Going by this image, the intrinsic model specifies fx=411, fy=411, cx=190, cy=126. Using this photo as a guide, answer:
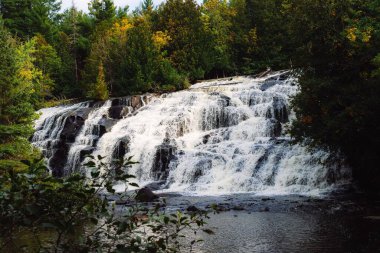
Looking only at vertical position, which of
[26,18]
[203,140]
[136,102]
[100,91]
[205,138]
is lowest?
[203,140]

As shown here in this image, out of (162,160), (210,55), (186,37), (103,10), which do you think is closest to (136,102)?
(162,160)

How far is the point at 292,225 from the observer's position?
1140 cm

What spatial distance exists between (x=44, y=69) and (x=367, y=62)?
39.5 meters

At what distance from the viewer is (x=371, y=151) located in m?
15.6

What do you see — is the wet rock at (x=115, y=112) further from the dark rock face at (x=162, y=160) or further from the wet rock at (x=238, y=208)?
the wet rock at (x=238, y=208)

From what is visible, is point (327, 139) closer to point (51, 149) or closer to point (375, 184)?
point (375, 184)

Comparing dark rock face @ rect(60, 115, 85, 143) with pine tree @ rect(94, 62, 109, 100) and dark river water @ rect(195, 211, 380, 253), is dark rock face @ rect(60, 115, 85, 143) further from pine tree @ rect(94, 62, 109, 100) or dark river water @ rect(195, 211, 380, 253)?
dark river water @ rect(195, 211, 380, 253)

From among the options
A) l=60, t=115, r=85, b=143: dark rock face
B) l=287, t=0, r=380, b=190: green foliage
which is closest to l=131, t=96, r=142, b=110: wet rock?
l=60, t=115, r=85, b=143: dark rock face

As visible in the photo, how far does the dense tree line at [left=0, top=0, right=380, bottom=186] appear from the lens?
594 inches

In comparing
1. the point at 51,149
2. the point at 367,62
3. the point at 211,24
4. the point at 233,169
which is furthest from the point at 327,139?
the point at 211,24

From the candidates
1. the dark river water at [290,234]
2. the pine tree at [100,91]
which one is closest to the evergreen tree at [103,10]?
the pine tree at [100,91]

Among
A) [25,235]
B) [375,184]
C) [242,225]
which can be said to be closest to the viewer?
[25,235]

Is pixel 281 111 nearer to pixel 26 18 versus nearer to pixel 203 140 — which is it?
pixel 203 140

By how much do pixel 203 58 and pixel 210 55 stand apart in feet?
4.47
